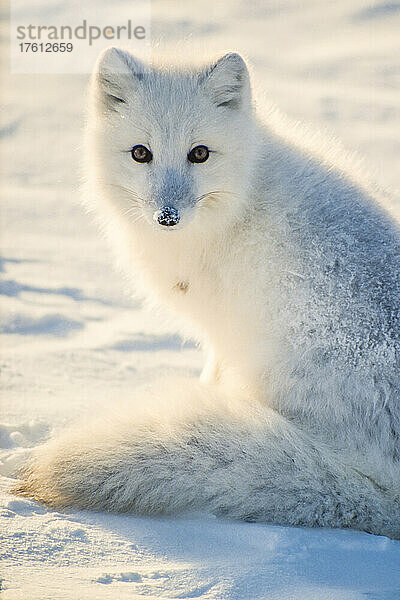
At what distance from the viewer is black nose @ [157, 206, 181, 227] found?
234 cm

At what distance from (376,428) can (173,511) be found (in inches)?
24.7

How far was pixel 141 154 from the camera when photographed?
2.50 metres

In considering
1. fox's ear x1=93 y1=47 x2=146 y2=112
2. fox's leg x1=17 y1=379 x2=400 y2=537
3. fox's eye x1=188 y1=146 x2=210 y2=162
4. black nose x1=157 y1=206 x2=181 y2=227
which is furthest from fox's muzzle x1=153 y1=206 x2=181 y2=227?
fox's leg x1=17 y1=379 x2=400 y2=537

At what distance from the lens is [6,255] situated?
4.55 metres

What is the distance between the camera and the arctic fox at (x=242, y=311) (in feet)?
6.84

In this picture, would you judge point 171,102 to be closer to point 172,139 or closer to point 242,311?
point 172,139

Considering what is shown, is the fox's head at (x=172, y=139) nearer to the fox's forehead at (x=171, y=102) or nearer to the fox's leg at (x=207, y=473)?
the fox's forehead at (x=171, y=102)

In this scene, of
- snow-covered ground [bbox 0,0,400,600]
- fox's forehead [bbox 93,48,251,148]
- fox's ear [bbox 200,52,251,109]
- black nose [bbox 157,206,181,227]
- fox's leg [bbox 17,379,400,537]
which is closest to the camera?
snow-covered ground [bbox 0,0,400,600]

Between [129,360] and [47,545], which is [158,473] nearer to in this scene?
[47,545]

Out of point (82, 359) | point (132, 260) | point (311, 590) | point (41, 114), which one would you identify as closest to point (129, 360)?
point (82, 359)

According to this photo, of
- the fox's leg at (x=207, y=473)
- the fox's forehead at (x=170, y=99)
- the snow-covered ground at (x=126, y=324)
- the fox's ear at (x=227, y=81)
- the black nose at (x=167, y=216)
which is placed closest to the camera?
the snow-covered ground at (x=126, y=324)

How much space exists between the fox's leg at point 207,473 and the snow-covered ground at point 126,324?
0.18 ft

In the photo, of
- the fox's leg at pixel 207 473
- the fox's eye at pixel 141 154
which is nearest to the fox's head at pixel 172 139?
the fox's eye at pixel 141 154

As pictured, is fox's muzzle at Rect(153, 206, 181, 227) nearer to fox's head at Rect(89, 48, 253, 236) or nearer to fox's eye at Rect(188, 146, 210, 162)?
fox's head at Rect(89, 48, 253, 236)
